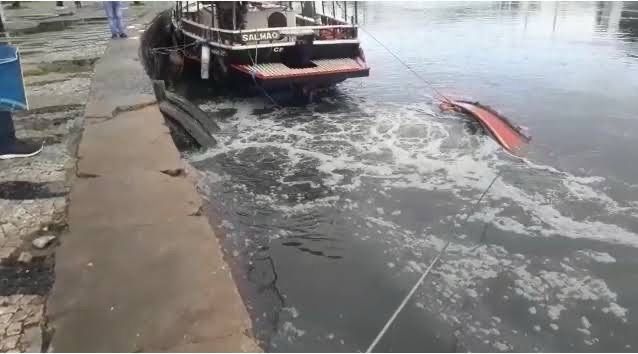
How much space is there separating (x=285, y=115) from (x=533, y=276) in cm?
738

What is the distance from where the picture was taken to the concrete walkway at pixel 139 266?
9.21 feet

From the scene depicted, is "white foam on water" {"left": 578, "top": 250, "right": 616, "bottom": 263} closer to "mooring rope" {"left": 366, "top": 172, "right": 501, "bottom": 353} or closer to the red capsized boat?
"mooring rope" {"left": 366, "top": 172, "right": 501, "bottom": 353}

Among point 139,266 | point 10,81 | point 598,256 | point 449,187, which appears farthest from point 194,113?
point 598,256

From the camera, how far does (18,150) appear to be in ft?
17.8

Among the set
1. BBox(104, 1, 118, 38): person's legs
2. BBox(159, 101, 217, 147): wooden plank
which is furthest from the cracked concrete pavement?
BBox(159, 101, 217, 147): wooden plank

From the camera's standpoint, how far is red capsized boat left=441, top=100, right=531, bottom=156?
29.7 ft

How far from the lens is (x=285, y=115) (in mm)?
11617

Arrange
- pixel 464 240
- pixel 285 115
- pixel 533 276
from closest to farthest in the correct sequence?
pixel 533 276
pixel 464 240
pixel 285 115

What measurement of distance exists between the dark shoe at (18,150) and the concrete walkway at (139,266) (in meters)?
0.52

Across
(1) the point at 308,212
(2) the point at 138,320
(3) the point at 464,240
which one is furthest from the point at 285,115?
(2) the point at 138,320

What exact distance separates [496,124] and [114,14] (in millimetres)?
8914

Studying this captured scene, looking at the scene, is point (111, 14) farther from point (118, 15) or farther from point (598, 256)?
point (598, 256)

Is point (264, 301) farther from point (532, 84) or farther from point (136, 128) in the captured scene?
point (532, 84)

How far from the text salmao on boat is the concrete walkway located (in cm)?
652
